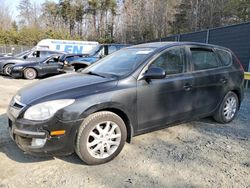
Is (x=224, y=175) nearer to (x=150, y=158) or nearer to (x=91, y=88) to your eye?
(x=150, y=158)

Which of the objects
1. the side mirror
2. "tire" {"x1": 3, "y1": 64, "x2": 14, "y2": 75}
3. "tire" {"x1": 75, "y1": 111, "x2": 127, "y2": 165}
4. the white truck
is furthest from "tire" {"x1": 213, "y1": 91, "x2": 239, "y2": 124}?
the white truck

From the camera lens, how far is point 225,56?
15.8ft

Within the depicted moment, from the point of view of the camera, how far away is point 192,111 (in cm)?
408

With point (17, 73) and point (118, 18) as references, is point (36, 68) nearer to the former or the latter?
point (17, 73)

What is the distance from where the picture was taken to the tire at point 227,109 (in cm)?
463

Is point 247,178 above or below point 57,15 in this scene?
below

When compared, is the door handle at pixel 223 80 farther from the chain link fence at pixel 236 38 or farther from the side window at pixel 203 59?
the chain link fence at pixel 236 38

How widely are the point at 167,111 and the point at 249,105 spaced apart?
3.79 metres

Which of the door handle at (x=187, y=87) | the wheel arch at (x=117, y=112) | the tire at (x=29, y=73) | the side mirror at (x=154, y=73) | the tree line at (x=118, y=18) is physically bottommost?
the tire at (x=29, y=73)

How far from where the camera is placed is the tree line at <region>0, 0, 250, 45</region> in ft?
89.1

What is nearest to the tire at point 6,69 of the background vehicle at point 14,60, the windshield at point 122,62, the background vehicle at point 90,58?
the background vehicle at point 14,60

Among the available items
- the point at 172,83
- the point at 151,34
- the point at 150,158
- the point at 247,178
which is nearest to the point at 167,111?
the point at 172,83

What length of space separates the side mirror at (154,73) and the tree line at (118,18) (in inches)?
1013

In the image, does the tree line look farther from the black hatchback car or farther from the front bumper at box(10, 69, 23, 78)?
the black hatchback car
